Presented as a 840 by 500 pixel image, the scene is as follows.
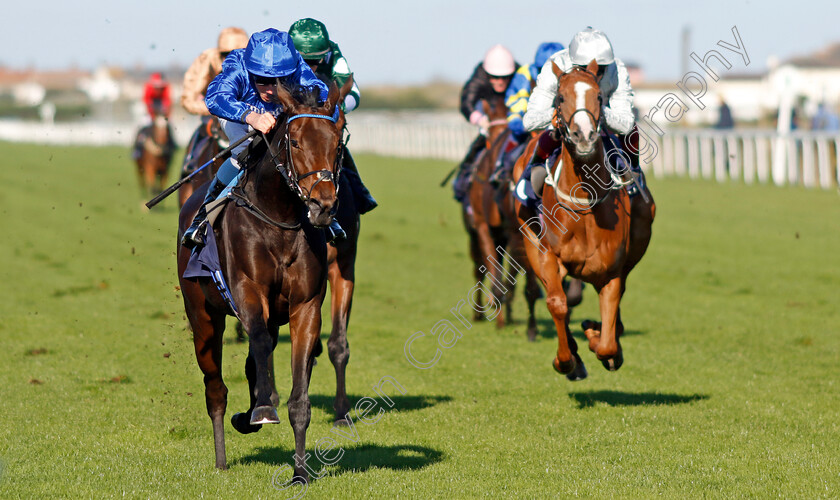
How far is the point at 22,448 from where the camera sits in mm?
6121

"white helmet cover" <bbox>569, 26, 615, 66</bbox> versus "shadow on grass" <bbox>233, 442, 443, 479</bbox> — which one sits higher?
"white helmet cover" <bbox>569, 26, 615, 66</bbox>

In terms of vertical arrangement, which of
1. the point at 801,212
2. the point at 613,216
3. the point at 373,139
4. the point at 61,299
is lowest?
the point at 373,139

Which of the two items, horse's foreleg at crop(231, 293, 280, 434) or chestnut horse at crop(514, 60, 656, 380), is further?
chestnut horse at crop(514, 60, 656, 380)

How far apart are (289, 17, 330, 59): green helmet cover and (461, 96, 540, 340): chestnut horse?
3517mm

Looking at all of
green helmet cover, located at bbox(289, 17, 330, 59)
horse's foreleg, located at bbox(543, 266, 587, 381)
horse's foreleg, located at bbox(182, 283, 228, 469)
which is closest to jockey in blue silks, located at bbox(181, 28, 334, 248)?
horse's foreleg, located at bbox(182, 283, 228, 469)

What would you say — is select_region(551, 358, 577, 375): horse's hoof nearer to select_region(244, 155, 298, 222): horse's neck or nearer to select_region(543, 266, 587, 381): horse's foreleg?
select_region(543, 266, 587, 381): horse's foreleg

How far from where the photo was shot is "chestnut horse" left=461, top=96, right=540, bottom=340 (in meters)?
10.6

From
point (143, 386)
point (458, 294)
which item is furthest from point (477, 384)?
point (458, 294)

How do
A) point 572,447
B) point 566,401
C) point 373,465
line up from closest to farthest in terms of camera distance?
point 373,465
point 572,447
point 566,401

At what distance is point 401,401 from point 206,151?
3139 millimetres

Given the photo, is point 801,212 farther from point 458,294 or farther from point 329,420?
point 329,420

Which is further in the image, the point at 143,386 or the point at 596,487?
the point at 143,386

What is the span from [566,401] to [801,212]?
1264 centimetres

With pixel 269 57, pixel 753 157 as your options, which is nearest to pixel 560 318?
pixel 269 57
